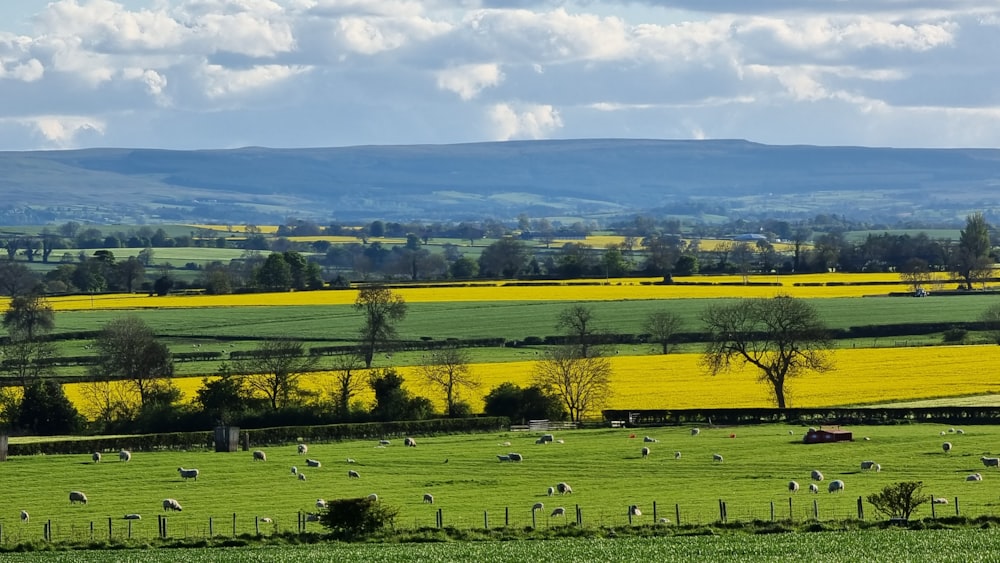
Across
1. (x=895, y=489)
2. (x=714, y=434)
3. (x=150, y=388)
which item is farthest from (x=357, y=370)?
(x=895, y=489)

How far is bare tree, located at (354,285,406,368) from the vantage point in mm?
95438

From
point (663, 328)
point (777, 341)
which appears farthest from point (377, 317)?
point (777, 341)

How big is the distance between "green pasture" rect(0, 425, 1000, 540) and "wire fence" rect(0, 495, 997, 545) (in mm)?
97

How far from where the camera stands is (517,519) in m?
44.1

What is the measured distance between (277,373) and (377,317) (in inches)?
830

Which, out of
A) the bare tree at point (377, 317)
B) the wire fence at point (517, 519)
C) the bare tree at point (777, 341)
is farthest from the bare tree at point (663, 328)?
the wire fence at point (517, 519)

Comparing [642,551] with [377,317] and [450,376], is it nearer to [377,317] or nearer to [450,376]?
[450,376]

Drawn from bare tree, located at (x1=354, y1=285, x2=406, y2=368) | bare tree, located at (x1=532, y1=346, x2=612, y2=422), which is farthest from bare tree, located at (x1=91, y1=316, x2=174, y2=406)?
bare tree, located at (x1=532, y1=346, x2=612, y2=422)

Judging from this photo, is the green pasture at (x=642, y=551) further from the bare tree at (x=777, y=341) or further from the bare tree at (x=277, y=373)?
the bare tree at (x=777, y=341)

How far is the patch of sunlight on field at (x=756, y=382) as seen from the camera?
253 ft

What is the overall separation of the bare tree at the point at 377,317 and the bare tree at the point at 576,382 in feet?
52.9

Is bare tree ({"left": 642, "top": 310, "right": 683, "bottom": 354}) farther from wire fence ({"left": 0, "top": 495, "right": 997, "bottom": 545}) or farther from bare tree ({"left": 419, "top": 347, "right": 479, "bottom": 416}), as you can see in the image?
wire fence ({"left": 0, "top": 495, "right": 997, "bottom": 545})

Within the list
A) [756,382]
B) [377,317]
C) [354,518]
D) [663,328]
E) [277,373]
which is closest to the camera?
[354,518]

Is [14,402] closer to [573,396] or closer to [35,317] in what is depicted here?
[573,396]
